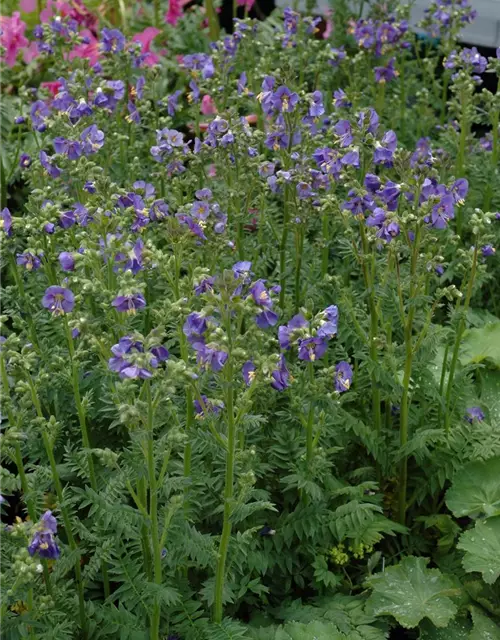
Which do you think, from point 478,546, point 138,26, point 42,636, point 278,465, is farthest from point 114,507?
point 138,26

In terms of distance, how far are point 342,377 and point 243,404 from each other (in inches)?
20.6

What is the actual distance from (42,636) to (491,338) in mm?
2150

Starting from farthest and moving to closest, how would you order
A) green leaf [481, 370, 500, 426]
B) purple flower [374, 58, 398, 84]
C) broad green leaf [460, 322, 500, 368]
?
purple flower [374, 58, 398, 84] → broad green leaf [460, 322, 500, 368] → green leaf [481, 370, 500, 426]

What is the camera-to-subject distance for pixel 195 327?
2295 mm

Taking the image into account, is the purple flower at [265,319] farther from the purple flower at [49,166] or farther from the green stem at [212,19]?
the green stem at [212,19]

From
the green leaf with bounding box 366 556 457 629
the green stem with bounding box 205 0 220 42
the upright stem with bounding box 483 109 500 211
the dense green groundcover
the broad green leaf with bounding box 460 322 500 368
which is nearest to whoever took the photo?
the dense green groundcover

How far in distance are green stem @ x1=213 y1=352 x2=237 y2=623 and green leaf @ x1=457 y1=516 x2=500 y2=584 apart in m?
0.83

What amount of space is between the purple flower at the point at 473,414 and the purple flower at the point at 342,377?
71 cm

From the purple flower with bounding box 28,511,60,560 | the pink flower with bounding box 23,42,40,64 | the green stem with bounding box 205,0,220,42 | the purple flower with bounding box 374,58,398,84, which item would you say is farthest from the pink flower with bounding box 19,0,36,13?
the purple flower with bounding box 28,511,60,560

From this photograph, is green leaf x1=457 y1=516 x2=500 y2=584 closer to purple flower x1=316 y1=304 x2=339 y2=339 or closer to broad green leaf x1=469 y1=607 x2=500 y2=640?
broad green leaf x1=469 y1=607 x2=500 y2=640

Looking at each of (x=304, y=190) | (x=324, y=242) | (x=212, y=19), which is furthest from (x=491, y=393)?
(x=212, y=19)

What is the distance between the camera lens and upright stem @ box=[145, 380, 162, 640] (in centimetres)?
225

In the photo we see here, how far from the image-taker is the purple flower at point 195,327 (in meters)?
2.29

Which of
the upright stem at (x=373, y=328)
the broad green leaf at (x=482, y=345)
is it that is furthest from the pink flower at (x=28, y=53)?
the upright stem at (x=373, y=328)
